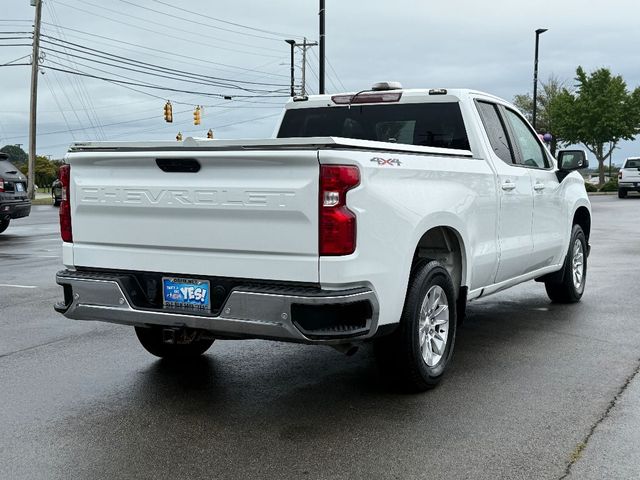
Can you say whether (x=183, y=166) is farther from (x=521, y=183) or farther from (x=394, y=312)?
(x=521, y=183)

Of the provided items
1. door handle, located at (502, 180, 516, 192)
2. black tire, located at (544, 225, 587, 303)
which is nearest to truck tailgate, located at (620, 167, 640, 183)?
black tire, located at (544, 225, 587, 303)

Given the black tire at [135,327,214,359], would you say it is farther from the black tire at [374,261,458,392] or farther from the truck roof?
the truck roof

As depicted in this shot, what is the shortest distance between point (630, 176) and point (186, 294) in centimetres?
3796

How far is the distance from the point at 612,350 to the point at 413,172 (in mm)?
2652

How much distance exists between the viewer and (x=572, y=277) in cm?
837

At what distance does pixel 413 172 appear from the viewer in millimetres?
4906

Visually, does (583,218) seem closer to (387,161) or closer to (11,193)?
(387,161)

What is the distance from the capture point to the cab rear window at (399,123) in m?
6.36

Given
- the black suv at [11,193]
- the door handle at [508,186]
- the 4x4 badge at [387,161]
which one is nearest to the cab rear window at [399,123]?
the door handle at [508,186]

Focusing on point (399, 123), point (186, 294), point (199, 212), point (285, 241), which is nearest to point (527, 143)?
point (399, 123)

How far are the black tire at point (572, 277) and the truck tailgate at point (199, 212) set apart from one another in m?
4.68

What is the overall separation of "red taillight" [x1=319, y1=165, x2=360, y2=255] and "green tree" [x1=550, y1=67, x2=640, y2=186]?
55001 millimetres

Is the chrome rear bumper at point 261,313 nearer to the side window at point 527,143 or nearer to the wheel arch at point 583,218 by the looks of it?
the side window at point 527,143

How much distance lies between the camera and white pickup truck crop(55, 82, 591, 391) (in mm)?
4305
